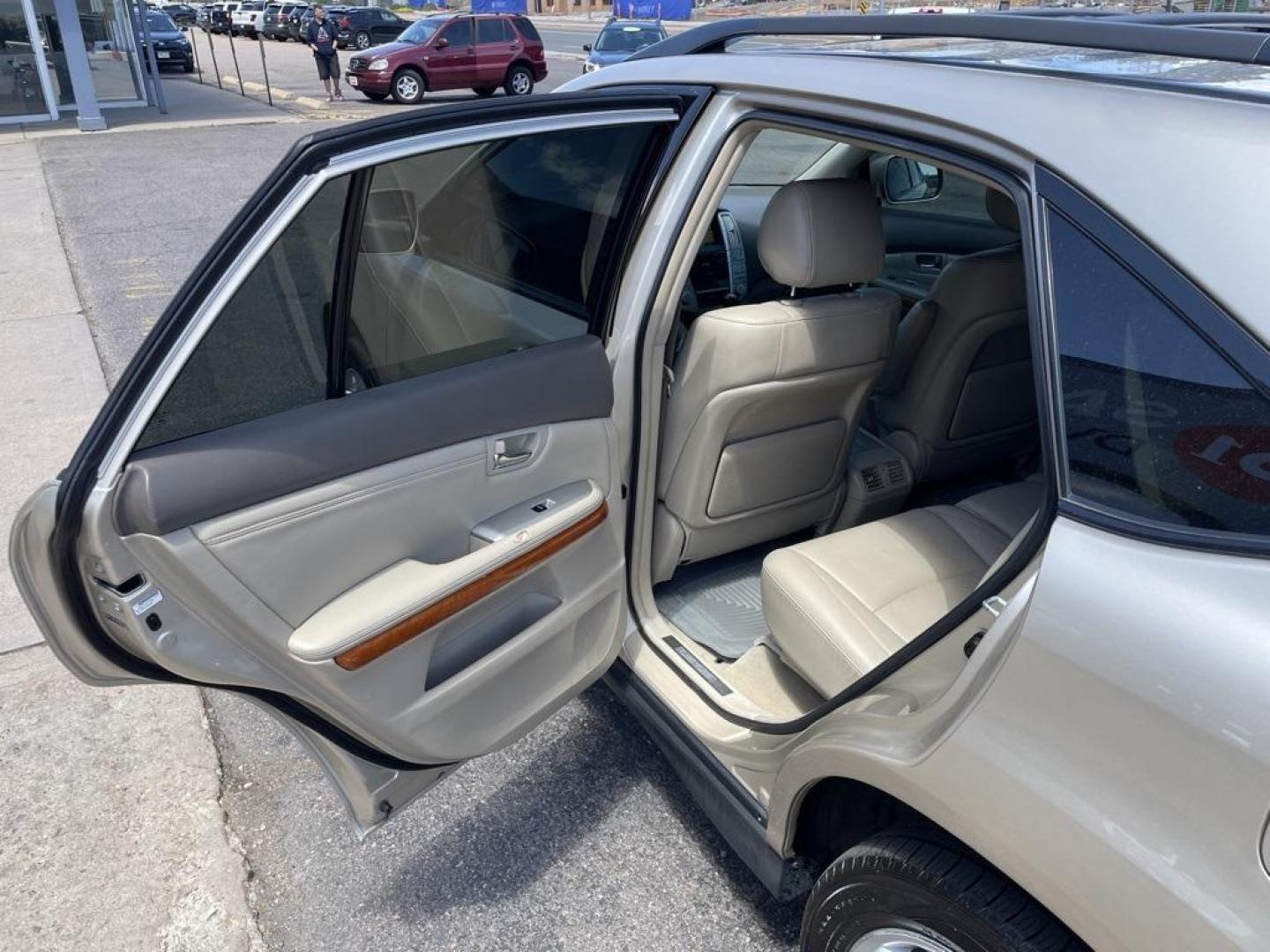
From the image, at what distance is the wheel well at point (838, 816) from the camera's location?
1.69 meters

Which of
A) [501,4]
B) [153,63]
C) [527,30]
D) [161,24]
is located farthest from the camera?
[501,4]

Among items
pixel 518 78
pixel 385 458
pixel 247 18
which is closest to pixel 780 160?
pixel 385 458

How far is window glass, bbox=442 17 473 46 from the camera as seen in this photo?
18.9m

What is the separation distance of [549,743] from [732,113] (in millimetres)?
1698

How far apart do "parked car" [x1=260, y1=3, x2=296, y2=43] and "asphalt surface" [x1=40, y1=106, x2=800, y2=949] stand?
4170cm

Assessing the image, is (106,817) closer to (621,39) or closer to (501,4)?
(621,39)

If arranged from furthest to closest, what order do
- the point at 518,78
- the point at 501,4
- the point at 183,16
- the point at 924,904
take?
1. the point at 183,16
2. the point at 501,4
3. the point at 518,78
4. the point at 924,904

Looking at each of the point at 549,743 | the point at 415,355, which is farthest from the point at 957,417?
the point at 415,355

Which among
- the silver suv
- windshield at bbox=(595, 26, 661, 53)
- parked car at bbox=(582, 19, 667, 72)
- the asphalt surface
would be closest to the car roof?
the silver suv

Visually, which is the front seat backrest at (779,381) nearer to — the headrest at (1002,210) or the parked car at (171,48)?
the headrest at (1002,210)

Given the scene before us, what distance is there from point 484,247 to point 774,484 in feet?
3.27

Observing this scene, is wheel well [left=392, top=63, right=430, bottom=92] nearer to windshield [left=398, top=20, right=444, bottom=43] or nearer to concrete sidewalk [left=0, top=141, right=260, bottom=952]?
windshield [left=398, top=20, right=444, bottom=43]

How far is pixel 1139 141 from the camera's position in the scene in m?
1.22

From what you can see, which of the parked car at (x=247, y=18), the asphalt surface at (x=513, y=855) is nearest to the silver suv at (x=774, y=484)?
the asphalt surface at (x=513, y=855)
